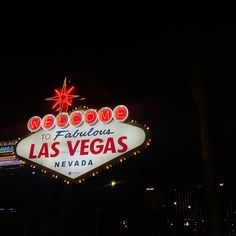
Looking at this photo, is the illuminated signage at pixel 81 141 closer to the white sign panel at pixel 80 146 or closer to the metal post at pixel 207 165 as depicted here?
the white sign panel at pixel 80 146

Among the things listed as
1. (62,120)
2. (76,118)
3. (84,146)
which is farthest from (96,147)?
(62,120)

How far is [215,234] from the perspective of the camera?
7.31 m

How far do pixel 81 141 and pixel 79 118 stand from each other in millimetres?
947

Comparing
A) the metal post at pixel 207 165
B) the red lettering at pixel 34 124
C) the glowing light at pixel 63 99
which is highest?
the glowing light at pixel 63 99

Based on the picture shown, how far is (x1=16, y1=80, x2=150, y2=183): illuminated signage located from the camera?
9.98 meters

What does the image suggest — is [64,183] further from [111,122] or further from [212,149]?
[212,149]

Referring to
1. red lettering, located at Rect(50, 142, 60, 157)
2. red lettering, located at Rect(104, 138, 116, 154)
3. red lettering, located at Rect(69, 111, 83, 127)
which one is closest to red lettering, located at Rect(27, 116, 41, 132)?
red lettering, located at Rect(50, 142, 60, 157)

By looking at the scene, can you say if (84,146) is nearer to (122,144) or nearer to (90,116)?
(90,116)

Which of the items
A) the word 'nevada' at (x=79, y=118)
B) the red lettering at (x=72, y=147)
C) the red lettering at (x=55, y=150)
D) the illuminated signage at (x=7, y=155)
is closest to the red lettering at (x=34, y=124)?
the word 'nevada' at (x=79, y=118)

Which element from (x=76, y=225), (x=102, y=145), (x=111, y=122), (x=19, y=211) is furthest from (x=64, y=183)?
(x=76, y=225)

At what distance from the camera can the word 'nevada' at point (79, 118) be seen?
1067 cm

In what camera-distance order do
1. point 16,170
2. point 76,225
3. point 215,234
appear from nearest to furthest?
point 215,234
point 16,170
point 76,225

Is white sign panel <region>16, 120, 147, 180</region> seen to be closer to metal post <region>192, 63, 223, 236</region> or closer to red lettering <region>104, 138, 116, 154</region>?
red lettering <region>104, 138, 116, 154</region>

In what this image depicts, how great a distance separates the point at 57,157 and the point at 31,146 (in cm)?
124
